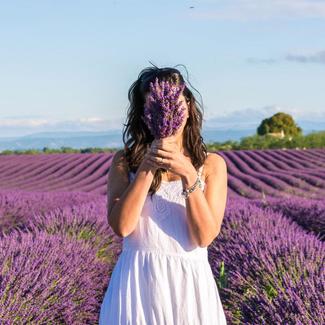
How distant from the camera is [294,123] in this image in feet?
181

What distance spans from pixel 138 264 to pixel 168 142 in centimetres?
47

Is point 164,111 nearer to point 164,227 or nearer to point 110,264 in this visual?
point 164,227

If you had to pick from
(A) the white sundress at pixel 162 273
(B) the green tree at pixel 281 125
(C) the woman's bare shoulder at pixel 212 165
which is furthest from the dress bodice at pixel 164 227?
(B) the green tree at pixel 281 125

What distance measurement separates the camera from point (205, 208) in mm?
2844

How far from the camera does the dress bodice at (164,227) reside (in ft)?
9.77

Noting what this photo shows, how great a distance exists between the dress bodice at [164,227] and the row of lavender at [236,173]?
13.3 meters

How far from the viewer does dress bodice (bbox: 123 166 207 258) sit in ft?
9.77

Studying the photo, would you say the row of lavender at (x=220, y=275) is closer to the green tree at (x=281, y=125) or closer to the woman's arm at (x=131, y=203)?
the woman's arm at (x=131, y=203)

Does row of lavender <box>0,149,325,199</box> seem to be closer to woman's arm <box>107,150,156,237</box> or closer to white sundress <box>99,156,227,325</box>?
white sundress <box>99,156,227,325</box>

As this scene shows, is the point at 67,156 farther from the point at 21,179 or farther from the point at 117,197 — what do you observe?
the point at 117,197

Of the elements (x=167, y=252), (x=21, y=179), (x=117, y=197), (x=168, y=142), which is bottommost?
(x=21, y=179)

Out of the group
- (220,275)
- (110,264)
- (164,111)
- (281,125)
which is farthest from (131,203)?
(281,125)

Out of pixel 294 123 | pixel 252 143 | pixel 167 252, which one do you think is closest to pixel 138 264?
pixel 167 252

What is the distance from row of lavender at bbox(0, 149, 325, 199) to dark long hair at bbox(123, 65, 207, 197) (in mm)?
13178
